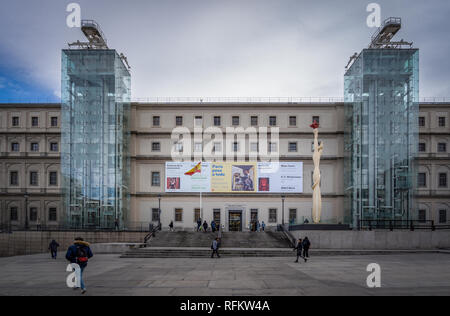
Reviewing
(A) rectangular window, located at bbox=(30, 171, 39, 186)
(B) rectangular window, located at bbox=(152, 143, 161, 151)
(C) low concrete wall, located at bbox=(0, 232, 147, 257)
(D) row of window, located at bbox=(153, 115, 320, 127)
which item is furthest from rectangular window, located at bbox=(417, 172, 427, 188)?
(A) rectangular window, located at bbox=(30, 171, 39, 186)

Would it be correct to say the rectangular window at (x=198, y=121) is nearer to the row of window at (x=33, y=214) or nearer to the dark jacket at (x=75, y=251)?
the row of window at (x=33, y=214)

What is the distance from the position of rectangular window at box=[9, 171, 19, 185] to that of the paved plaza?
2642 cm

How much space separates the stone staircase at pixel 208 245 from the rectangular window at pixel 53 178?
694 inches

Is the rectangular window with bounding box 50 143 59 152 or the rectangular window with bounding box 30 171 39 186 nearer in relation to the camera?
the rectangular window with bounding box 30 171 39 186

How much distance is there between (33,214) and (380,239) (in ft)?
123

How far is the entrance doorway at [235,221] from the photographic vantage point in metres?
38.4

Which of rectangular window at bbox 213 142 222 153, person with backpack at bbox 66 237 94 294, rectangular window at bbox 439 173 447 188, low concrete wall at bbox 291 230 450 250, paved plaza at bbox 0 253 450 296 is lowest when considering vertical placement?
low concrete wall at bbox 291 230 450 250

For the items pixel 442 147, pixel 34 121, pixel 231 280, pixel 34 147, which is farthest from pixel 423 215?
pixel 34 121

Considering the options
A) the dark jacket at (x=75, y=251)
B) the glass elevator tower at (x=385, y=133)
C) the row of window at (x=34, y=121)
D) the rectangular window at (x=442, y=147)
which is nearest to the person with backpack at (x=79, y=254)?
the dark jacket at (x=75, y=251)

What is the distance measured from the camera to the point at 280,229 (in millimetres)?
34062

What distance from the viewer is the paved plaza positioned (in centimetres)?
1145

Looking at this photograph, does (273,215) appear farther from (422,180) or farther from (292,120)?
(422,180)

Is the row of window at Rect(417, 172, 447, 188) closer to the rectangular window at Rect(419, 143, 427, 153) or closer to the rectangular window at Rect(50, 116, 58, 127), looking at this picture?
the rectangular window at Rect(419, 143, 427, 153)
